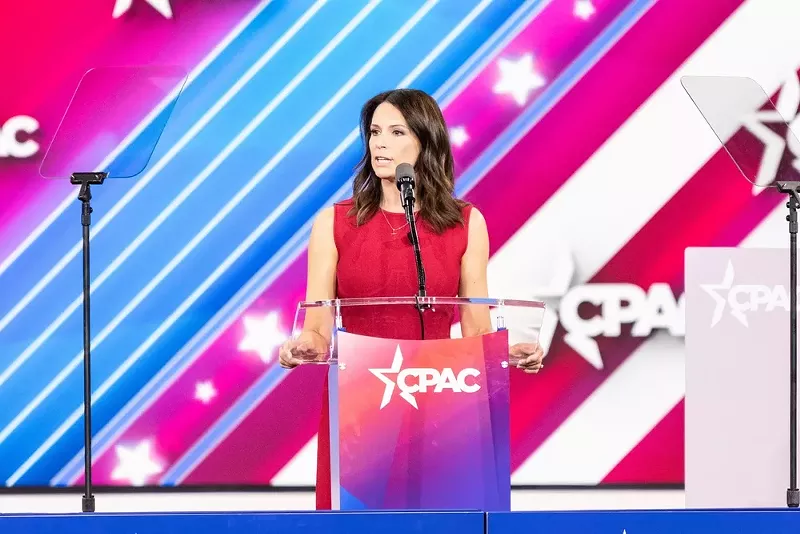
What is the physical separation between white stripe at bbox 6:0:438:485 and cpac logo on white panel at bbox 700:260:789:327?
1.45 m

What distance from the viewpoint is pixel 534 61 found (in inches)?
150

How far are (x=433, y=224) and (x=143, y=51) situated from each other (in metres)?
1.88

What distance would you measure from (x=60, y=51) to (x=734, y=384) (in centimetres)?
252

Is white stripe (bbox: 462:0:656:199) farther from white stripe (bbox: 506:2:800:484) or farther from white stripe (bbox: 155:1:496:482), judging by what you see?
white stripe (bbox: 155:1:496:482)

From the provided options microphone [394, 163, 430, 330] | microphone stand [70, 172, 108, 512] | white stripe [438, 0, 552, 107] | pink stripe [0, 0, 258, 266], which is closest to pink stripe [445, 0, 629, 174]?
white stripe [438, 0, 552, 107]

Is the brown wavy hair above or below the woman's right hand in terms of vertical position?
above

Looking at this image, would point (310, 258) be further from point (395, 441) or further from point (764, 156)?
point (764, 156)

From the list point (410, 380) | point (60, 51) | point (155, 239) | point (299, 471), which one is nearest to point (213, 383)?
point (299, 471)

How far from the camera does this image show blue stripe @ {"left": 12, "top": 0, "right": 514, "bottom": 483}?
149 inches

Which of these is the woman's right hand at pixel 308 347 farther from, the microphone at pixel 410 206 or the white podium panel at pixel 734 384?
the white podium panel at pixel 734 384

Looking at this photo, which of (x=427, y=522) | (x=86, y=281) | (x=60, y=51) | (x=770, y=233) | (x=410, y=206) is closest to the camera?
(x=427, y=522)

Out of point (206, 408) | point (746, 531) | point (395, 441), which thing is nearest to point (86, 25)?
point (206, 408)

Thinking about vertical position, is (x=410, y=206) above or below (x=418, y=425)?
above

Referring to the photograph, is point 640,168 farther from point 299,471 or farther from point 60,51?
point 60,51
